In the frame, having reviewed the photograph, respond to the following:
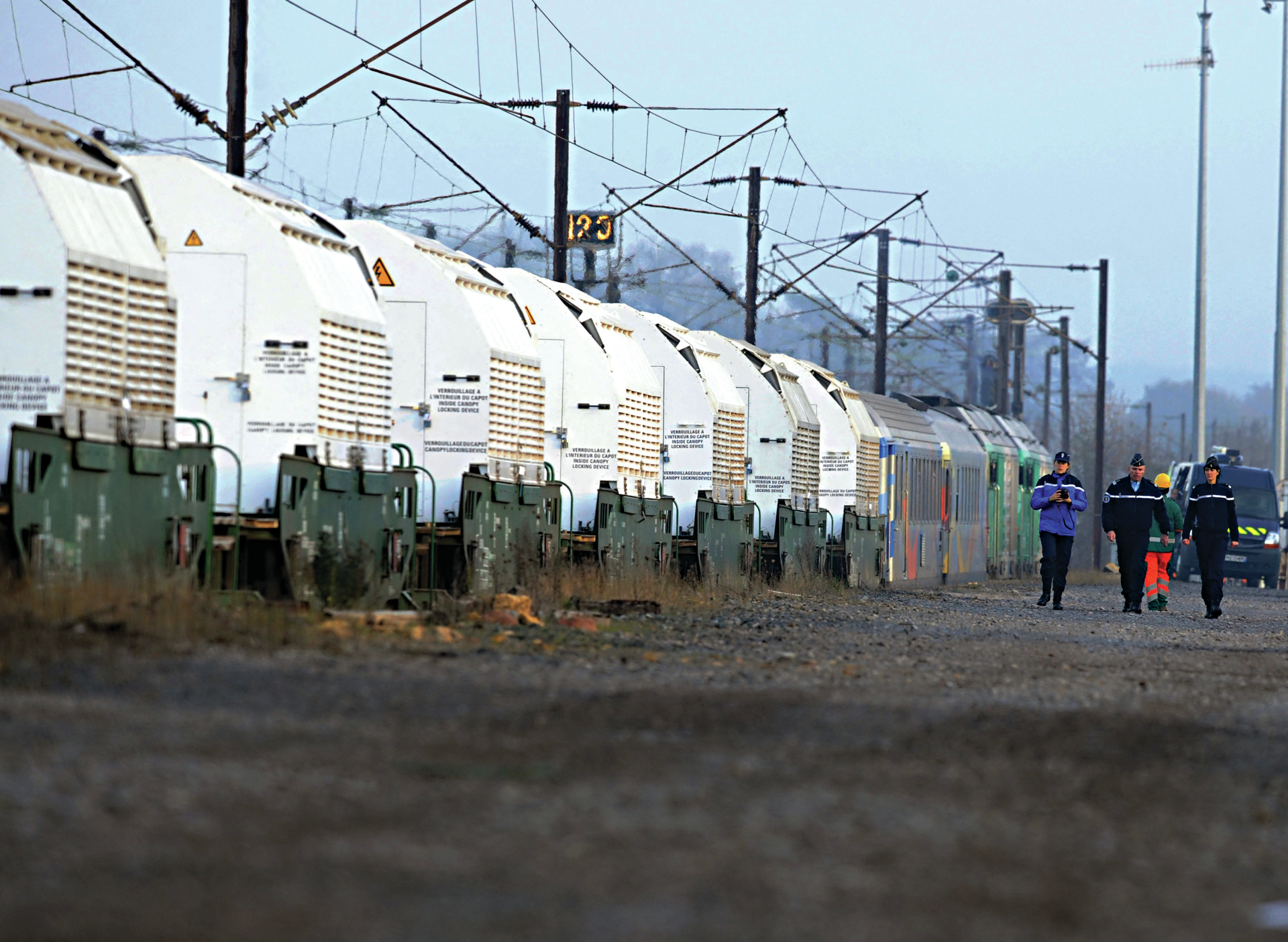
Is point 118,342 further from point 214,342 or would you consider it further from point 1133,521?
point 1133,521

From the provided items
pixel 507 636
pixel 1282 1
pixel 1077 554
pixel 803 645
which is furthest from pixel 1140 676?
pixel 1077 554

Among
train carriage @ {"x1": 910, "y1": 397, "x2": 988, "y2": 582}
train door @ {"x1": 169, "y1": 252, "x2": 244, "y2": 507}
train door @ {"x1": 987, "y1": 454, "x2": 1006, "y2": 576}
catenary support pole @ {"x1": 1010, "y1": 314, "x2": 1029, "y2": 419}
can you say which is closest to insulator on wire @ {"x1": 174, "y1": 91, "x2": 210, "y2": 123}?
train door @ {"x1": 169, "y1": 252, "x2": 244, "y2": 507}

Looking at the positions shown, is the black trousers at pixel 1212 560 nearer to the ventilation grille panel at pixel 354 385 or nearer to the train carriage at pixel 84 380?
the ventilation grille panel at pixel 354 385

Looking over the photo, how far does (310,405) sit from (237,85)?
6.13 meters

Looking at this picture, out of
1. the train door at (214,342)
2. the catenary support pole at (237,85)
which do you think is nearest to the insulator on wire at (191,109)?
the catenary support pole at (237,85)

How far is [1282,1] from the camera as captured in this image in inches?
1943

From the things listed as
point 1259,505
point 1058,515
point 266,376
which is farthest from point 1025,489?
point 266,376

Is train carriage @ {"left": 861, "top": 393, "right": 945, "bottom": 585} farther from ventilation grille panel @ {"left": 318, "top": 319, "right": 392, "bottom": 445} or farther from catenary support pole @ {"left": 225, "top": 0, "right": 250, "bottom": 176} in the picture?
ventilation grille panel @ {"left": 318, "top": 319, "right": 392, "bottom": 445}

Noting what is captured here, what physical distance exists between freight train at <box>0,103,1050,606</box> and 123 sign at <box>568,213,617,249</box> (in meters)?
12.1

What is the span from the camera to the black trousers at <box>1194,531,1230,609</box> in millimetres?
21953

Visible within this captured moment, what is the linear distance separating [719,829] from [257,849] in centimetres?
137

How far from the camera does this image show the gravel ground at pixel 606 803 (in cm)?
419

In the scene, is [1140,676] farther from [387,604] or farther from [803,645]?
[387,604]

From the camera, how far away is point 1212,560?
72.6ft
